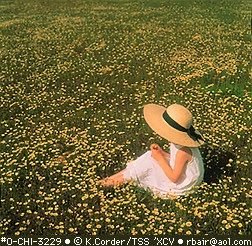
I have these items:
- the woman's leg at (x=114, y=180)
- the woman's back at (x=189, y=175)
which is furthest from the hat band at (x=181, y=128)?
the woman's leg at (x=114, y=180)

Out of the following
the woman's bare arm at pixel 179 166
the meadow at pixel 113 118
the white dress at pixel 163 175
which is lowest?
the meadow at pixel 113 118

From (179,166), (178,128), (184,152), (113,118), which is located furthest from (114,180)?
(113,118)

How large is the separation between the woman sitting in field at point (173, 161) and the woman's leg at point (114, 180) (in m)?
0.01

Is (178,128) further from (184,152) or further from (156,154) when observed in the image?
(156,154)

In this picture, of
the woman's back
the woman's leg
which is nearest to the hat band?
the woman's back

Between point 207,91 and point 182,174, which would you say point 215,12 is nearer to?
point 207,91

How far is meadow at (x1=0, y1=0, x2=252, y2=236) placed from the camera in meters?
7.72

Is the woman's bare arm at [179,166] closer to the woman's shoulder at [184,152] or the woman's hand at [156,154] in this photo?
the woman's shoulder at [184,152]

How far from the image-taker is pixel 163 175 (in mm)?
8266

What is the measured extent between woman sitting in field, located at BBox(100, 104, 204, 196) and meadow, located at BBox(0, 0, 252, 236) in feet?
0.67

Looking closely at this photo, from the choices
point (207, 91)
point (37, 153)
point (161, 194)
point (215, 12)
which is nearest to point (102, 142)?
point (37, 153)

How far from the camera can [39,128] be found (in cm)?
1123

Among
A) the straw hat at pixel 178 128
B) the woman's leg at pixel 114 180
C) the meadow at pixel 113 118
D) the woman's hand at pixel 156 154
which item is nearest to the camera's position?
the meadow at pixel 113 118

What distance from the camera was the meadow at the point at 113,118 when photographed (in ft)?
25.3
